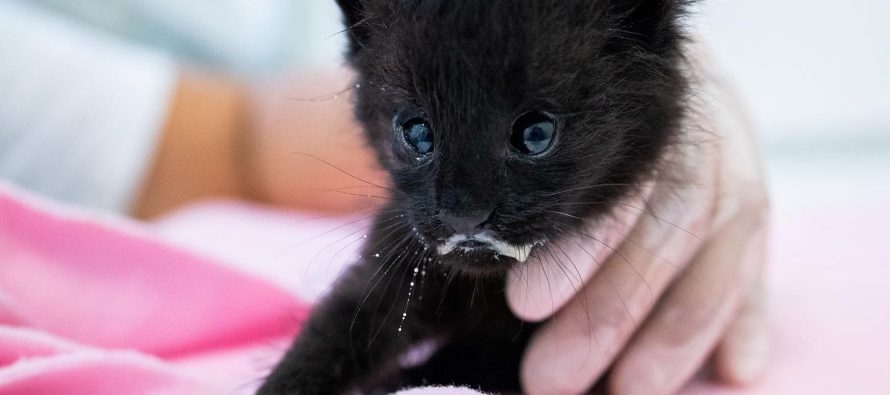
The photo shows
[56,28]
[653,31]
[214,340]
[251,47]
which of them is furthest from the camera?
[251,47]

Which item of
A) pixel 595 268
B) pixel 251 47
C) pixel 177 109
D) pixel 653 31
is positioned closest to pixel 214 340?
pixel 595 268

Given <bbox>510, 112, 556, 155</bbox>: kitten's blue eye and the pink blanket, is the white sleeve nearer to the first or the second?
the pink blanket

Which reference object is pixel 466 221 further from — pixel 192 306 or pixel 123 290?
pixel 123 290

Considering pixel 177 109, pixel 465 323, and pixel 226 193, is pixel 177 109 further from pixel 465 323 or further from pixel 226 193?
pixel 465 323

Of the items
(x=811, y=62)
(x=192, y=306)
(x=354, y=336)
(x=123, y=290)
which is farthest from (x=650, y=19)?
(x=811, y=62)

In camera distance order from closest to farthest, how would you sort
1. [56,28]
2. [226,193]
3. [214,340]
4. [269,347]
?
1. [269,347]
2. [214,340]
3. [56,28]
4. [226,193]

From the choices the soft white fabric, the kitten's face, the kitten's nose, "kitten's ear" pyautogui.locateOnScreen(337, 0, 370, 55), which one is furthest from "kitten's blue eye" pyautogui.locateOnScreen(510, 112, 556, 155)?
the soft white fabric

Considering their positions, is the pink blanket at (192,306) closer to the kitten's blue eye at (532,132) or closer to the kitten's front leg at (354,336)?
the kitten's front leg at (354,336)
